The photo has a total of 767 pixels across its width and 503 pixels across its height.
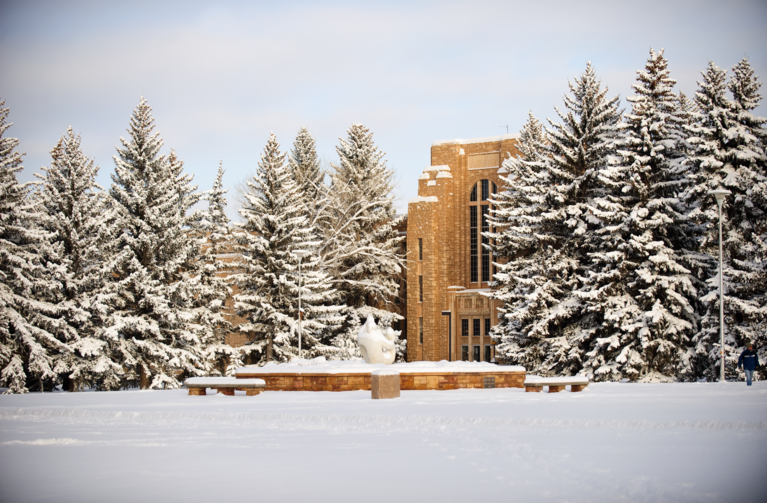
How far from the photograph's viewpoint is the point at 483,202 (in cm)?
4434

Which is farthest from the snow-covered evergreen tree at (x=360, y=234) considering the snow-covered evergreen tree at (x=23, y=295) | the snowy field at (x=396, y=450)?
the snowy field at (x=396, y=450)

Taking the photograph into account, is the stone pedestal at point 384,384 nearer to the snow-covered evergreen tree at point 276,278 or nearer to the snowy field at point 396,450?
the snowy field at point 396,450

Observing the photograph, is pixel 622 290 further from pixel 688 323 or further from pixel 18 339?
pixel 18 339

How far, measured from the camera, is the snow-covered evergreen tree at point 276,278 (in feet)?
111

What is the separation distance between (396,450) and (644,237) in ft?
61.3

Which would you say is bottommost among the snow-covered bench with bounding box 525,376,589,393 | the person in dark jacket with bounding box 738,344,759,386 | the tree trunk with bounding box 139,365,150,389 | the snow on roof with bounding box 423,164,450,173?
the tree trunk with bounding box 139,365,150,389

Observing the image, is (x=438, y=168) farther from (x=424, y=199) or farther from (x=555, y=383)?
(x=555, y=383)

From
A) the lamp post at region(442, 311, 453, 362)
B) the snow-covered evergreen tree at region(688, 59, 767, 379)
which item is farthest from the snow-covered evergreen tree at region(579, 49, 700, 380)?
the lamp post at region(442, 311, 453, 362)

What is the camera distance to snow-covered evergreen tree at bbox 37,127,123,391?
95.3 feet

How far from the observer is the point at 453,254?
4447 centimetres

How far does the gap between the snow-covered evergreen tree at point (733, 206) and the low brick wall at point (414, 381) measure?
8289 mm

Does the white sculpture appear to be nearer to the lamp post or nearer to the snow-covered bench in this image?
the snow-covered bench

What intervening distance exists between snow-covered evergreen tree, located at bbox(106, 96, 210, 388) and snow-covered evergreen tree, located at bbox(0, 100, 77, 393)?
7.70ft

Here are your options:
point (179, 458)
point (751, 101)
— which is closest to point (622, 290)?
point (751, 101)
